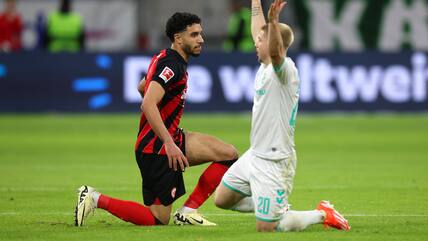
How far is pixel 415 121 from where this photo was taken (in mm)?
22594

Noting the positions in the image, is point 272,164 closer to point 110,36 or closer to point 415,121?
point 415,121

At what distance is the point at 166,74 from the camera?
9.20 meters

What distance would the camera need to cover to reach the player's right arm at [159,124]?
884 cm

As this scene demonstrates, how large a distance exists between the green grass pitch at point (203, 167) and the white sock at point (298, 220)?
0.10 m

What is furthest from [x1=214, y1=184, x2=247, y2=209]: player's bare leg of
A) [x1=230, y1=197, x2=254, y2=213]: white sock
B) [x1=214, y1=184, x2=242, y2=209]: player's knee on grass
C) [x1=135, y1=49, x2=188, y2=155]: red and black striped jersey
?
[x1=135, y1=49, x2=188, y2=155]: red and black striped jersey

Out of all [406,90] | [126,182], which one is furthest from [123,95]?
[126,182]

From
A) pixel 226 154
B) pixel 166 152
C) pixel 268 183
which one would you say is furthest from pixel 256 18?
pixel 268 183

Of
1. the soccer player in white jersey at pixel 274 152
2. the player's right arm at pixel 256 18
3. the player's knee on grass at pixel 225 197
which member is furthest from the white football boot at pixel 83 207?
the player's right arm at pixel 256 18

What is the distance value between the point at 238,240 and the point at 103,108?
15.5 m

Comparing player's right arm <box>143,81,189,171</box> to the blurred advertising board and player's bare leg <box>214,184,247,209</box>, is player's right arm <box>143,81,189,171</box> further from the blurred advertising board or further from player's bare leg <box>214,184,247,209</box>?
the blurred advertising board

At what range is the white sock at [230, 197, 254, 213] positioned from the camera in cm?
915

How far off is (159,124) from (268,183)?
1091 millimetres

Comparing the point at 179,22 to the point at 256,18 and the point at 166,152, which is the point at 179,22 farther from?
the point at 166,152

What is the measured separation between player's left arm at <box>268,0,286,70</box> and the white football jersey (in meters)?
0.37
